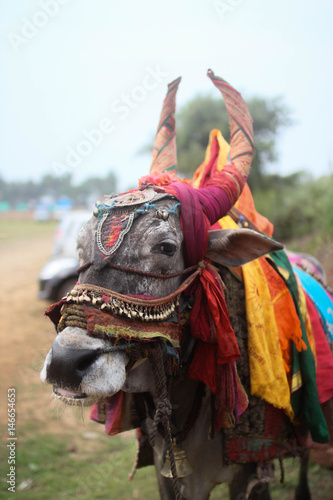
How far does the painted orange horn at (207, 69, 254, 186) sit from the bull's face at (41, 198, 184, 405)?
0.67m

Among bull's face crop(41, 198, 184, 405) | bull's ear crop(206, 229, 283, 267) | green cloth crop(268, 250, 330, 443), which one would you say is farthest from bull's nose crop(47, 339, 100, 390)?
green cloth crop(268, 250, 330, 443)

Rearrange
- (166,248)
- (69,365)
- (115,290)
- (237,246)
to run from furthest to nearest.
A: (237,246) → (166,248) → (115,290) → (69,365)

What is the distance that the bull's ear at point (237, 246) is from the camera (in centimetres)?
230

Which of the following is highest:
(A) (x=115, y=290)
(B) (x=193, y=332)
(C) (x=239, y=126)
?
(C) (x=239, y=126)

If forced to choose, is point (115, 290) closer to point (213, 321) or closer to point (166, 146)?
point (213, 321)

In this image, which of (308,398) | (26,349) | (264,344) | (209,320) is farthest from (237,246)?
(26,349)

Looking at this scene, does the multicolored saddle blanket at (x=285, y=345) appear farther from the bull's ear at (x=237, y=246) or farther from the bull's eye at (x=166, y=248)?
the bull's eye at (x=166, y=248)

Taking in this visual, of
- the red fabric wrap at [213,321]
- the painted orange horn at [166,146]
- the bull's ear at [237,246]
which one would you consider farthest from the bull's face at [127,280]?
the painted orange horn at [166,146]

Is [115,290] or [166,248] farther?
[166,248]

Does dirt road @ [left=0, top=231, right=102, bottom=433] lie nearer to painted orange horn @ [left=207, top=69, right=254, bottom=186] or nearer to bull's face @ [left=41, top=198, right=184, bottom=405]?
bull's face @ [left=41, top=198, right=184, bottom=405]

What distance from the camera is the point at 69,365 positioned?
169cm

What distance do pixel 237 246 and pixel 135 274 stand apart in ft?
2.30

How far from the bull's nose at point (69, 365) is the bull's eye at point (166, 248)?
60 cm

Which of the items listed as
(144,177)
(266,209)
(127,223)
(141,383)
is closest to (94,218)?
(127,223)
